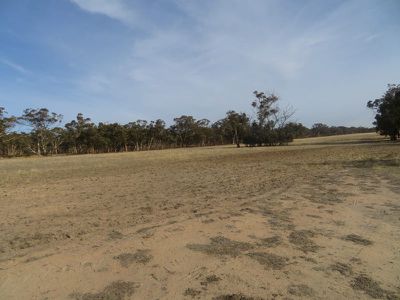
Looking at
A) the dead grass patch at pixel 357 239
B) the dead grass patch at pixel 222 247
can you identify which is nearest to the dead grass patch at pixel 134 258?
the dead grass patch at pixel 222 247

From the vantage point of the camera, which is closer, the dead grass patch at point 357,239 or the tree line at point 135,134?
the dead grass patch at point 357,239

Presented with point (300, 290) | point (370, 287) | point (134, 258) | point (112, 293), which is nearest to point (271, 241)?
point (300, 290)

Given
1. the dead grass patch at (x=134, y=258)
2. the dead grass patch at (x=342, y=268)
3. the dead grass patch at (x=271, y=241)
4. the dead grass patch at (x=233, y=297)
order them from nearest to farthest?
the dead grass patch at (x=233, y=297), the dead grass patch at (x=342, y=268), the dead grass patch at (x=134, y=258), the dead grass patch at (x=271, y=241)

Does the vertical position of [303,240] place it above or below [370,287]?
above

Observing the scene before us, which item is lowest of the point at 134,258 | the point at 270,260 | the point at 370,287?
the point at 370,287

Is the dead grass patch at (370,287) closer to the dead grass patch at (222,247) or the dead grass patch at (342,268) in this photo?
the dead grass patch at (342,268)

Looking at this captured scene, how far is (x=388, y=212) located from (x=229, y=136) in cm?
9486

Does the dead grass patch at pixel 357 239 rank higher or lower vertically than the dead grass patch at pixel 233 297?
lower

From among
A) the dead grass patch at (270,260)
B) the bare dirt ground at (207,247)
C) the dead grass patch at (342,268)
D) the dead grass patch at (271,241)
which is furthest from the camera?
the dead grass patch at (271,241)

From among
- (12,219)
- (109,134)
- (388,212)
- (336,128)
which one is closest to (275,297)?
(388,212)

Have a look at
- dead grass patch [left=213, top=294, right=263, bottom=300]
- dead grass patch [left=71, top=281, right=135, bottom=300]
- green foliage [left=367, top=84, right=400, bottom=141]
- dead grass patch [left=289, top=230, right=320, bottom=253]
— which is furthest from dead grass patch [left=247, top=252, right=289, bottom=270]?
green foliage [left=367, top=84, right=400, bottom=141]

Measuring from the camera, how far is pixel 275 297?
146 inches

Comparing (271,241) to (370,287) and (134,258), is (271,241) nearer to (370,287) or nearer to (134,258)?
(370,287)

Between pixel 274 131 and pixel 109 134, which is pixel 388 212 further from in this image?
pixel 109 134
